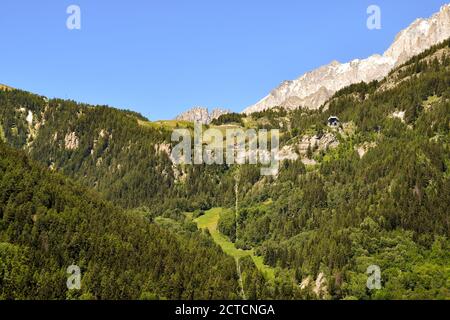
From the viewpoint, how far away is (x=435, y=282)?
199 meters
